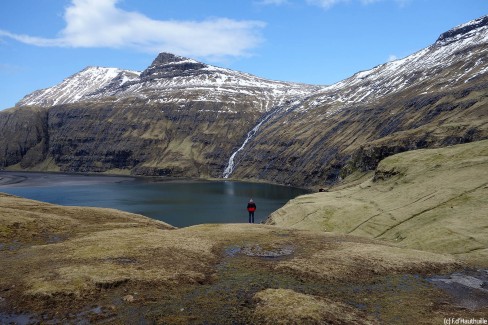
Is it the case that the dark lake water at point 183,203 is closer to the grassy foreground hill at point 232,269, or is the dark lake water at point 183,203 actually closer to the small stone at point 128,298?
the grassy foreground hill at point 232,269

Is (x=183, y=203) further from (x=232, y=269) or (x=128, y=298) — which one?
(x=128, y=298)

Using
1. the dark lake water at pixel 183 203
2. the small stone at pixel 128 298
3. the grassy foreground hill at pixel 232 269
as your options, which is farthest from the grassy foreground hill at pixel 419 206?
the dark lake water at pixel 183 203

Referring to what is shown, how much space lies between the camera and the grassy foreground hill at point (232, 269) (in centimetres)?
2083

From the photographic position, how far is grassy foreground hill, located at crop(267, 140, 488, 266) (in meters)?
41.6

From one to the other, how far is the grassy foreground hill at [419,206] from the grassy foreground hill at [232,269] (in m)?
0.29

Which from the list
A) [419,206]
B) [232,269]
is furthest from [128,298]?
[419,206]

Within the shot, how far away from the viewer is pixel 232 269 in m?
28.3

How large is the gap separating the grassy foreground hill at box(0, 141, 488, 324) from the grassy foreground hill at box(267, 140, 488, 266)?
0.29 meters

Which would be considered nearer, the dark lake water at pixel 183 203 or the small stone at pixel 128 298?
the small stone at pixel 128 298

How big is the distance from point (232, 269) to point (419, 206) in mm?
35215

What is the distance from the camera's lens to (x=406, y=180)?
65.9 metres

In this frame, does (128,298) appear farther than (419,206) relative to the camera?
No

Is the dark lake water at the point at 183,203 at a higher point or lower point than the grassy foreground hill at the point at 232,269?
lower

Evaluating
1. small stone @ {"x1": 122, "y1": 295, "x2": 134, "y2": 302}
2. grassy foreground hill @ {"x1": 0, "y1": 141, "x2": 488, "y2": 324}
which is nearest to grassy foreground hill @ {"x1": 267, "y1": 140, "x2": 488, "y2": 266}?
grassy foreground hill @ {"x1": 0, "y1": 141, "x2": 488, "y2": 324}
